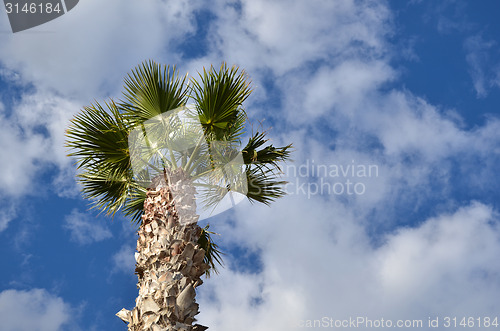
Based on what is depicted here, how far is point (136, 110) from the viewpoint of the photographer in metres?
8.72

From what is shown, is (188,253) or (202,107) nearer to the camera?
(188,253)

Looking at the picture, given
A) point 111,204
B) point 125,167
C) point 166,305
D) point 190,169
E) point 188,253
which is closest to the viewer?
point 166,305

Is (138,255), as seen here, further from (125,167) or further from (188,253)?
(125,167)

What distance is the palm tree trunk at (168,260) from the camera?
20.7 feet

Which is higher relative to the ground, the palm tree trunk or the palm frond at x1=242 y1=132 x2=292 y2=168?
the palm frond at x1=242 y1=132 x2=292 y2=168

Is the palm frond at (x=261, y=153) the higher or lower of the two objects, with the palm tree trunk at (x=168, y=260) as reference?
higher

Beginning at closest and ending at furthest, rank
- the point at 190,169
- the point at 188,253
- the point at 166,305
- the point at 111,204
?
the point at 166,305 < the point at 188,253 < the point at 190,169 < the point at 111,204

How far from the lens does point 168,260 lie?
683 cm

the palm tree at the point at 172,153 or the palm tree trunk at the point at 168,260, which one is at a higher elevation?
the palm tree at the point at 172,153

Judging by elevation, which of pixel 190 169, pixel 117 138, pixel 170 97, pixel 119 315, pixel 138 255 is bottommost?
pixel 119 315

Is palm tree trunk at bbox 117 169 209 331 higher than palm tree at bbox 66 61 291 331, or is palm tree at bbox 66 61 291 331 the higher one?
palm tree at bbox 66 61 291 331

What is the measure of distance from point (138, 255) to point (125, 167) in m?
2.46

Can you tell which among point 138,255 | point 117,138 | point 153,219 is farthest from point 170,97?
point 138,255

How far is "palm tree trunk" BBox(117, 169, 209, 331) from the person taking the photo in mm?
6301
